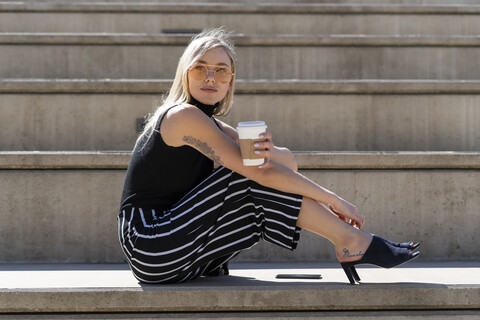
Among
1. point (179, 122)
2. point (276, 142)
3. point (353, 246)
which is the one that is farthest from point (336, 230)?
point (276, 142)

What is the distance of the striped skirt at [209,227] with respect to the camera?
2.06 m

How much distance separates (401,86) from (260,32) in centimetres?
156

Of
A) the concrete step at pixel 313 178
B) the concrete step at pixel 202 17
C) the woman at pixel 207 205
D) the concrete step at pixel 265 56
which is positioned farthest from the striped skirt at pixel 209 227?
the concrete step at pixel 202 17

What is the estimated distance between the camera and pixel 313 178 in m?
2.87

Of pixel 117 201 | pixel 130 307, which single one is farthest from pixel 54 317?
pixel 117 201

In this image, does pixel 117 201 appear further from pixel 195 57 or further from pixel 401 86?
pixel 401 86

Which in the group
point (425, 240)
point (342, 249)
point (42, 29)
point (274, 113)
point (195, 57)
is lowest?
point (425, 240)

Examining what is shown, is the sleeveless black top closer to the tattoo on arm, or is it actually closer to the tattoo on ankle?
the tattoo on arm

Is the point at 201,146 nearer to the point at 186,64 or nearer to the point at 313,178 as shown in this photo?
the point at 186,64

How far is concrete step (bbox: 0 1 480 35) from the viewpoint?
185 inches

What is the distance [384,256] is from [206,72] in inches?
34.2

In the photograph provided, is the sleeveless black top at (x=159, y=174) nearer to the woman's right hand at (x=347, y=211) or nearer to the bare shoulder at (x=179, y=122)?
the bare shoulder at (x=179, y=122)

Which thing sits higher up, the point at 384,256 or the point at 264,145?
the point at 264,145

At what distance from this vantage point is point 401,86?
3451 mm
